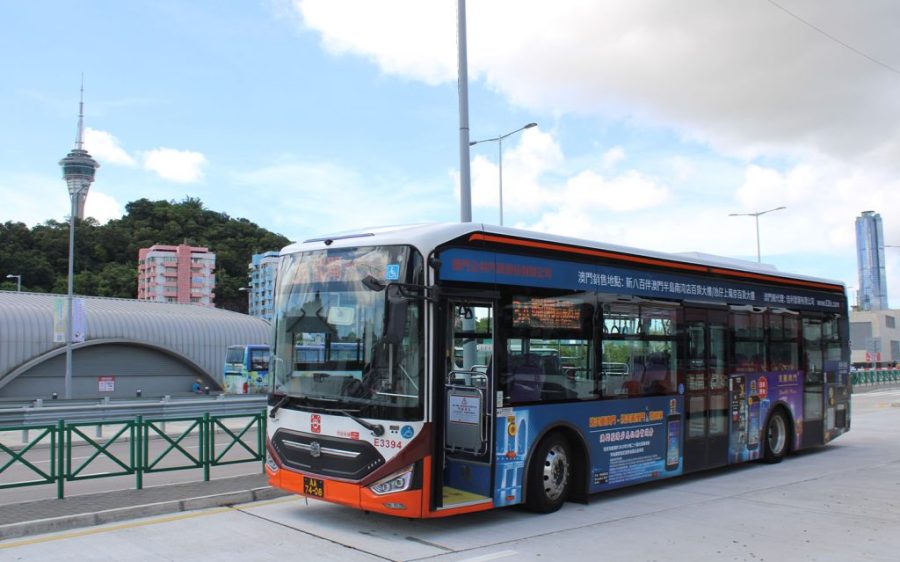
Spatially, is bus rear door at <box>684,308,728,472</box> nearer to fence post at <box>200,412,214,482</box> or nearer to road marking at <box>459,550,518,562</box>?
road marking at <box>459,550,518,562</box>

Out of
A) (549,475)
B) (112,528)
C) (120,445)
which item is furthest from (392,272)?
(120,445)

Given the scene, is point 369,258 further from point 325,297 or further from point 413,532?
point 413,532

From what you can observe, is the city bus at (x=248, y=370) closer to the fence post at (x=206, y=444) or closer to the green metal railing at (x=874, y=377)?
the fence post at (x=206, y=444)

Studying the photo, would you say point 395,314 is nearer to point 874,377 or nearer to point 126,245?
point 874,377

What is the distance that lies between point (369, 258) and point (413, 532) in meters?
2.93

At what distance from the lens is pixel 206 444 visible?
1059 centimetres

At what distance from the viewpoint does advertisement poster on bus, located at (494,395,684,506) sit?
8195mm

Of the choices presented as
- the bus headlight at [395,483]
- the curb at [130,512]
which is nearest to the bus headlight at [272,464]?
the curb at [130,512]

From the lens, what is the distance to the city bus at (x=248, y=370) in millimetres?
38250

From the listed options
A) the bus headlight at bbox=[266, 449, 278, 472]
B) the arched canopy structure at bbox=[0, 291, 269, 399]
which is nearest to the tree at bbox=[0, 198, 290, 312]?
the arched canopy structure at bbox=[0, 291, 269, 399]

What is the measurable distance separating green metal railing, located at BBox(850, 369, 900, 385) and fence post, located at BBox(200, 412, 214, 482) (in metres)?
43.1

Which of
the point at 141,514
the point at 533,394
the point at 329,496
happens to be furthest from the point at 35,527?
the point at 533,394

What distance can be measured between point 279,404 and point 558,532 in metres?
3.31

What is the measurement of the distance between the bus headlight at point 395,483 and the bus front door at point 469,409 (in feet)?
1.79
